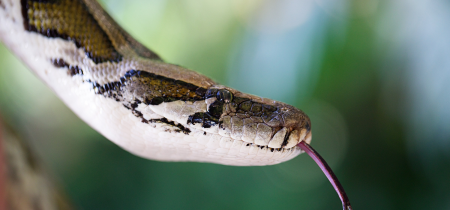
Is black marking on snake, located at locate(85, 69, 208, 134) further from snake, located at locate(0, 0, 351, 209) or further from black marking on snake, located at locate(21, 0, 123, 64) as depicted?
black marking on snake, located at locate(21, 0, 123, 64)

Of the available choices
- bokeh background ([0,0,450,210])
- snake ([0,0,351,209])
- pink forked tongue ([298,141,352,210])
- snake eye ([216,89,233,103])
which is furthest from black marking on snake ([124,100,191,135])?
bokeh background ([0,0,450,210])

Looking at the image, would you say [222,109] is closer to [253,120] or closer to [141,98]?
[253,120]

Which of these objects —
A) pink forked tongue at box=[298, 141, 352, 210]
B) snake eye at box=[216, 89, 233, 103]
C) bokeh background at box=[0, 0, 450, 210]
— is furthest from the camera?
bokeh background at box=[0, 0, 450, 210]

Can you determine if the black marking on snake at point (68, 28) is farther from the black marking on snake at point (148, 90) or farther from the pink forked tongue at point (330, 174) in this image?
the pink forked tongue at point (330, 174)

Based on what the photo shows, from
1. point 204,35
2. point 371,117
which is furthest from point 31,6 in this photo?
point 371,117

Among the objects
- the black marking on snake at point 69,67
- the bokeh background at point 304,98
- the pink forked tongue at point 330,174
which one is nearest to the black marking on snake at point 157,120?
the black marking on snake at point 69,67

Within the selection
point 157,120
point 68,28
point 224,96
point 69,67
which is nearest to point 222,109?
point 224,96

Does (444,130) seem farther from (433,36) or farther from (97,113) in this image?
(97,113)

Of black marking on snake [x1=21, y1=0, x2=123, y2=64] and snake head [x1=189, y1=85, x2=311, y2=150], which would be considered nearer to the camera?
snake head [x1=189, y1=85, x2=311, y2=150]

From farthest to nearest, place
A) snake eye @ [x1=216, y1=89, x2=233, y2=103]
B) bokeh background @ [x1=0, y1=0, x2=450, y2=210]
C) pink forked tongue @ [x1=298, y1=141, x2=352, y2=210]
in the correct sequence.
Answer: bokeh background @ [x1=0, y1=0, x2=450, y2=210] < snake eye @ [x1=216, y1=89, x2=233, y2=103] < pink forked tongue @ [x1=298, y1=141, x2=352, y2=210]
